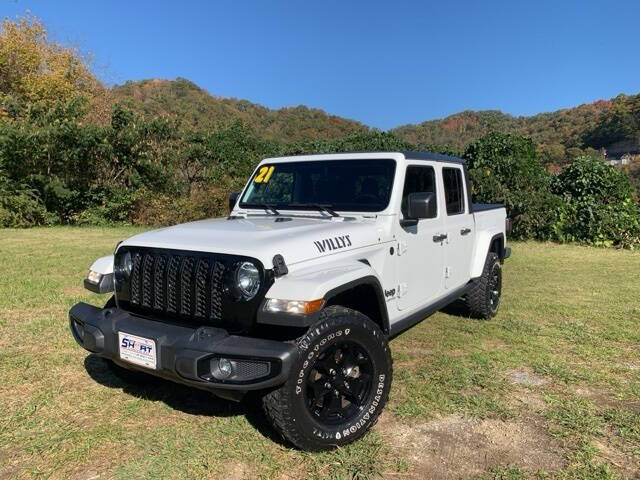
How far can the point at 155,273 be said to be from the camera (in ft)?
9.84

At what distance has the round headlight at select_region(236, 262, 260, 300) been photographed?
2695 mm

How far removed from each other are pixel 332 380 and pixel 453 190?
2634mm

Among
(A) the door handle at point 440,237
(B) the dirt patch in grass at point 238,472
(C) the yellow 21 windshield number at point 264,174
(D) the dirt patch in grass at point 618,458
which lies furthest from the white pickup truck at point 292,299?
(D) the dirt patch in grass at point 618,458

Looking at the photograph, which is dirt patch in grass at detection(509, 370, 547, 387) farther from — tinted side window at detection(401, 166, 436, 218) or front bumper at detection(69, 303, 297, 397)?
front bumper at detection(69, 303, 297, 397)

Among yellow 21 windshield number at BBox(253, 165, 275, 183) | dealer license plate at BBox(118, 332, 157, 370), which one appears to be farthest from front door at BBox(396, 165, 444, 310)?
dealer license plate at BBox(118, 332, 157, 370)

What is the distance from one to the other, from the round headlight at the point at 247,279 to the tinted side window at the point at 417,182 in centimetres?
148

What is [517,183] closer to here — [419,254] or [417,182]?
[417,182]

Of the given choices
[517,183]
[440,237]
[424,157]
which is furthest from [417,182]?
[517,183]

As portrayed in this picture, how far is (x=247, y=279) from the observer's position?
2717 millimetres

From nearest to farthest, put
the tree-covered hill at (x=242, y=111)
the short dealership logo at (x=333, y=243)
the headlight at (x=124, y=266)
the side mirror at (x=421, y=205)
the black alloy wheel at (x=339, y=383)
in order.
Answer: the black alloy wheel at (x=339, y=383)
the short dealership logo at (x=333, y=243)
the headlight at (x=124, y=266)
the side mirror at (x=421, y=205)
the tree-covered hill at (x=242, y=111)

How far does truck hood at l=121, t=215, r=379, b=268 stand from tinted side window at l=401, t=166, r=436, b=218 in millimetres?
374

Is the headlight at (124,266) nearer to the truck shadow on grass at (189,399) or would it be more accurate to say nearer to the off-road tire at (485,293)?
the truck shadow on grass at (189,399)

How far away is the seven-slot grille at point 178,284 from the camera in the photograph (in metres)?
2.77

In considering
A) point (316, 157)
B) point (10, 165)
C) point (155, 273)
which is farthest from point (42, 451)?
point (10, 165)
